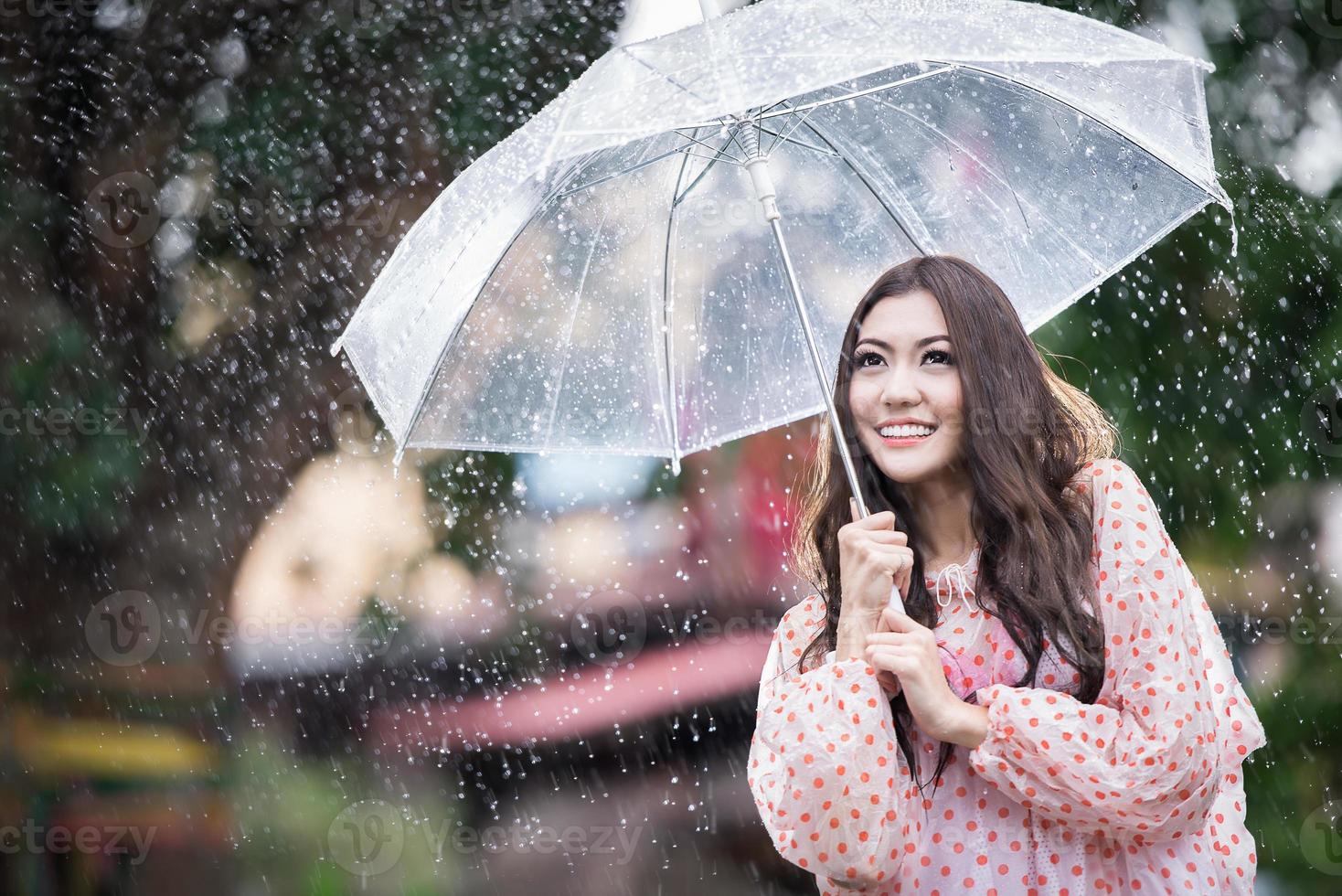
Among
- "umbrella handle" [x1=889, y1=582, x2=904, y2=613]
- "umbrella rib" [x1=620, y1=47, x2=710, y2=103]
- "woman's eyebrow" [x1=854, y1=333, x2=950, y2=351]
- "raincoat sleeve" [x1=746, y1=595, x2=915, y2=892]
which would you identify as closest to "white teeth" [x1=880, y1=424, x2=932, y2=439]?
"woman's eyebrow" [x1=854, y1=333, x2=950, y2=351]

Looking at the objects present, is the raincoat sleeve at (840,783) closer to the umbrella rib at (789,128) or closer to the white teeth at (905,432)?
the white teeth at (905,432)

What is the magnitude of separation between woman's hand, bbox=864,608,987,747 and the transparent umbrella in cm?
58

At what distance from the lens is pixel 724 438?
7.88 feet

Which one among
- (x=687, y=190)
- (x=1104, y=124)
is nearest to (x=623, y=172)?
(x=687, y=190)

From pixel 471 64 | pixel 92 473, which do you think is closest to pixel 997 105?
pixel 471 64

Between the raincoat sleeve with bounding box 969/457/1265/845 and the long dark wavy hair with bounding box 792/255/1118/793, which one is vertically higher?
the long dark wavy hair with bounding box 792/255/1118/793

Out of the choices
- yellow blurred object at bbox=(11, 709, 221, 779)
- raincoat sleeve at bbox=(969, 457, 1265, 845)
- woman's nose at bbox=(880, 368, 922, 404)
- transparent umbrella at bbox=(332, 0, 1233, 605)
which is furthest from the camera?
yellow blurred object at bbox=(11, 709, 221, 779)

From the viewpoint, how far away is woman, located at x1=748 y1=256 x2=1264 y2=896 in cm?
157

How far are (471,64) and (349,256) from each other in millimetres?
970

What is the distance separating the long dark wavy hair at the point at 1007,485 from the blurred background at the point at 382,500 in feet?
8.80

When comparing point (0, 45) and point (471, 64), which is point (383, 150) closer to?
point (471, 64)

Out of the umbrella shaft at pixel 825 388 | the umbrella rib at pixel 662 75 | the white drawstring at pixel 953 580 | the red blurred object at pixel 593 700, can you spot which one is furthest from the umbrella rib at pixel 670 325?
the red blurred object at pixel 593 700

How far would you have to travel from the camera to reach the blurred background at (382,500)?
4.48 m

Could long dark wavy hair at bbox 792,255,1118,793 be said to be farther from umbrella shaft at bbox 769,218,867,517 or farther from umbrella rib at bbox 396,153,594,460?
umbrella rib at bbox 396,153,594,460
